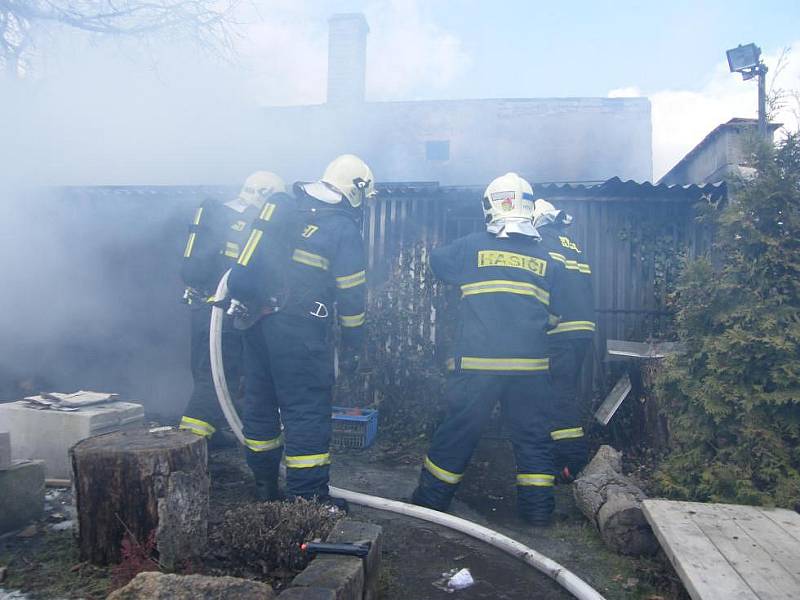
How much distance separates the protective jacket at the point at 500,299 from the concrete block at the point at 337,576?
170 centimetres

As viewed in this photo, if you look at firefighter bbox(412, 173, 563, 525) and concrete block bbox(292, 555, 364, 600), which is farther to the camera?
firefighter bbox(412, 173, 563, 525)

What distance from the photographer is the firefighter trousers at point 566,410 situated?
4.59 metres

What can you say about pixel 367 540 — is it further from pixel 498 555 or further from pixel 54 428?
pixel 54 428

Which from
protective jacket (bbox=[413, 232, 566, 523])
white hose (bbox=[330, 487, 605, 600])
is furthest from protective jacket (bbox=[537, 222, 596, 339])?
white hose (bbox=[330, 487, 605, 600])

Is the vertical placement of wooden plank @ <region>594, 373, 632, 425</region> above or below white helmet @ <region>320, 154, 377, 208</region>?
below

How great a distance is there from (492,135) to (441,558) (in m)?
19.7

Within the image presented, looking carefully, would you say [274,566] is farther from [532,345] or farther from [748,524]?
[748,524]

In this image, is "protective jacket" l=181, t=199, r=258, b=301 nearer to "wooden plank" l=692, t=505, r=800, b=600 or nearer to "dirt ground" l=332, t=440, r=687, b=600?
"dirt ground" l=332, t=440, r=687, b=600

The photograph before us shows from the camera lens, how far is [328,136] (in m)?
20.0

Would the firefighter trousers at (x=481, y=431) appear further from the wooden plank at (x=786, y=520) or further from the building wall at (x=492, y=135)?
the building wall at (x=492, y=135)

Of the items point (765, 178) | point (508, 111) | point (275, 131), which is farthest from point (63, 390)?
point (508, 111)

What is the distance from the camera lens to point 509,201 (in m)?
3.99

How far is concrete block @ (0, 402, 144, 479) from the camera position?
397 cm

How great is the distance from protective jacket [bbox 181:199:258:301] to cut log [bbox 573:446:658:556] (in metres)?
3.21
